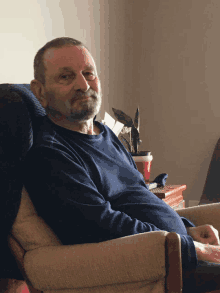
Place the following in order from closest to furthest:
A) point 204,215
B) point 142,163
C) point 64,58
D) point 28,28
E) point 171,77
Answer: point 64,58 < point 204,215 < point 28,28 < point 142,163 < point 171,77

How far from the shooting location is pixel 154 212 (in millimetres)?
1020

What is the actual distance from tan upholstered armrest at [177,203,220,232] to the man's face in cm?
57

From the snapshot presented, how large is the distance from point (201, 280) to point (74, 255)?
0.34 meters

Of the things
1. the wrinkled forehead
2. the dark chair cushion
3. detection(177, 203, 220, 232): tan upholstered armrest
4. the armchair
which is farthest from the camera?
detection(177, 203, 220, 232): tan upholstered armrest

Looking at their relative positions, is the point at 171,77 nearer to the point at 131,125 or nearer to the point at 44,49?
the point at 131,125

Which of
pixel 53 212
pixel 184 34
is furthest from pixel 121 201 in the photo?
pixel 184 34

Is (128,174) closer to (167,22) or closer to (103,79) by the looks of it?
(103,79)

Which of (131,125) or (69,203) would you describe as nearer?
(69,203)

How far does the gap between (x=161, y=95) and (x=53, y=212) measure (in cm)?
238

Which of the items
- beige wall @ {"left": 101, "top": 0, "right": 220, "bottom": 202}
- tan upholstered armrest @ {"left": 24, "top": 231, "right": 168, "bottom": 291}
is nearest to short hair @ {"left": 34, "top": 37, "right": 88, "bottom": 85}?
tan upholstered armrest @ {"left": 24, "top": 231, "right": 168, "bottom": 291}

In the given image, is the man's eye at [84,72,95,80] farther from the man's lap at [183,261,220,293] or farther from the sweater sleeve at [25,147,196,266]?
the man's lap at [183,261,220,293]

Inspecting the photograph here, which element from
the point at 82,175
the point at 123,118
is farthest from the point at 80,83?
the point at 123,118

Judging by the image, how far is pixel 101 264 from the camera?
750mm

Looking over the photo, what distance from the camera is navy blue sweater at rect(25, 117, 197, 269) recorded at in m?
0.82
